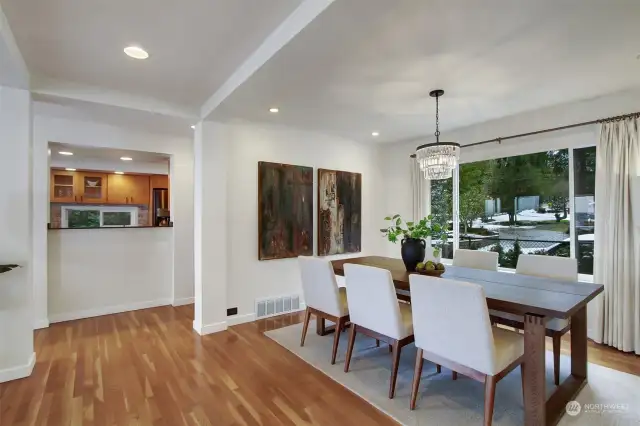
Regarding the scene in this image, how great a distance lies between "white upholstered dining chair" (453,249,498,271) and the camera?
135 inches

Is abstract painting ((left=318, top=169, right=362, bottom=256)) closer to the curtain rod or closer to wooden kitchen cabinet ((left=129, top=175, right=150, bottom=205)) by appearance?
the curtain rod

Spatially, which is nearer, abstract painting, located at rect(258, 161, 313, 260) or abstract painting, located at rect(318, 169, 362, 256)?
abstract painting, located at rect(258, 161, 313, 260)

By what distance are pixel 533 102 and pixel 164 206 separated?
20.3 ft

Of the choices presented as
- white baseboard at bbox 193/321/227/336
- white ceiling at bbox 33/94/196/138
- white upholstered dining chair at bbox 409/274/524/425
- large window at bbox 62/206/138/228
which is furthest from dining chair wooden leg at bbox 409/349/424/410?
large window at bbox 62/206/138/228

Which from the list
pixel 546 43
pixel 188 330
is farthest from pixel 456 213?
pixel 188 330

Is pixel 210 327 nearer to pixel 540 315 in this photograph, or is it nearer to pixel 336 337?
pixel 336 337

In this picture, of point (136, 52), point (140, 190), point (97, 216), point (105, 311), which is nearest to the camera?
point (136, 52)

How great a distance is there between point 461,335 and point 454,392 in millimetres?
762

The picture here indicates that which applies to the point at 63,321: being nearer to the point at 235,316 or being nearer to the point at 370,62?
the point at 235,316

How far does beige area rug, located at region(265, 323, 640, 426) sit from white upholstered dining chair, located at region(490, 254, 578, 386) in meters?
0.31

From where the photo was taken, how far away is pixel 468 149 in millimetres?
4516

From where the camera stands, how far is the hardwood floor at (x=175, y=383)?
2125 millimetres

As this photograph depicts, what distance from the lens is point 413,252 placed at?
3.07 m

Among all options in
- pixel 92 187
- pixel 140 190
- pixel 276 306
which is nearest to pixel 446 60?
pixel 276 306
